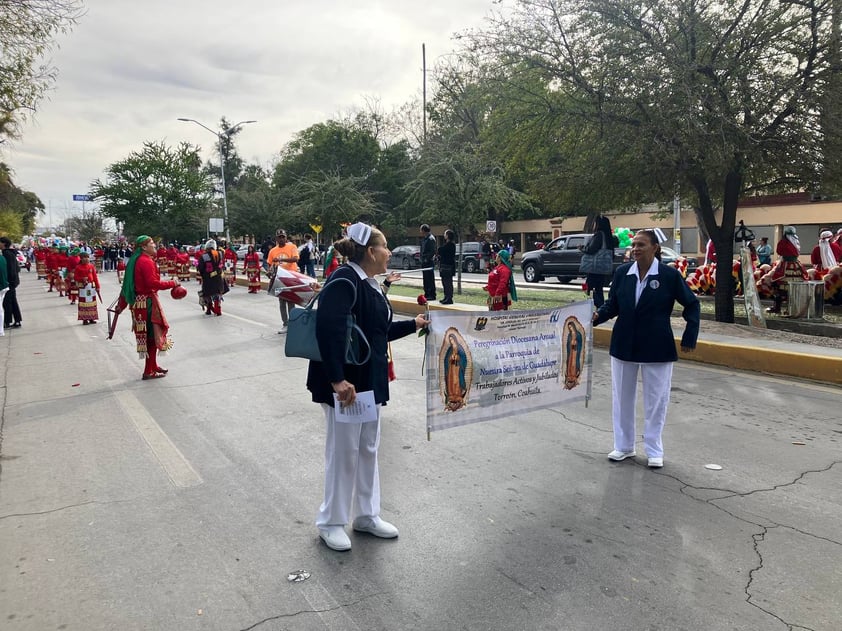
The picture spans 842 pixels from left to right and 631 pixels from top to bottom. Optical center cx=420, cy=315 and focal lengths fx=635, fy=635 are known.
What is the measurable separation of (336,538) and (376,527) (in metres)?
0.27

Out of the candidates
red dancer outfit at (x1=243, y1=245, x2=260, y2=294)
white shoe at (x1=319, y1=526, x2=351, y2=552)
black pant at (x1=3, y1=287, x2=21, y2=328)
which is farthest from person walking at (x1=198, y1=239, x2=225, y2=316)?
white shoe at (x1=319, y1=526, x2=351, y2=552)

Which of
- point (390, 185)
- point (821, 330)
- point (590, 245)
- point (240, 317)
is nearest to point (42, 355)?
point (240, 317)

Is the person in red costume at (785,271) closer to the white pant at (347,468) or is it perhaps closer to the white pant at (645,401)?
the white pant at (645,401)

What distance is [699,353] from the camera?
368 inches

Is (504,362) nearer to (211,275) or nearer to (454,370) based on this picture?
(454,370)

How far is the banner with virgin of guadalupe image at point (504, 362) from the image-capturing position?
4312 mm

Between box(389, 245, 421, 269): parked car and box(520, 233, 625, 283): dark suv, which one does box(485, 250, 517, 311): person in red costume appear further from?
box(389, 245, 421, 269): parked car

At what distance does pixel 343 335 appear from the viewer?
3395 mm

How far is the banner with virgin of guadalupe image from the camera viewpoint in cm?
431

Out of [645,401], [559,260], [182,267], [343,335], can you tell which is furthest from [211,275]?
[559,260]

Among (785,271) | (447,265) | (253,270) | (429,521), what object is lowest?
(429,521)

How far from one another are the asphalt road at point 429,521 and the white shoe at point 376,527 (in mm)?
54

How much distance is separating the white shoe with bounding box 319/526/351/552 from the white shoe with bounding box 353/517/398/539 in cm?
13

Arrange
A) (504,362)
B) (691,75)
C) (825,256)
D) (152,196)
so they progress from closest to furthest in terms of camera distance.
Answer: (504,362) < (691,75) < (825,256) < (152,196)
